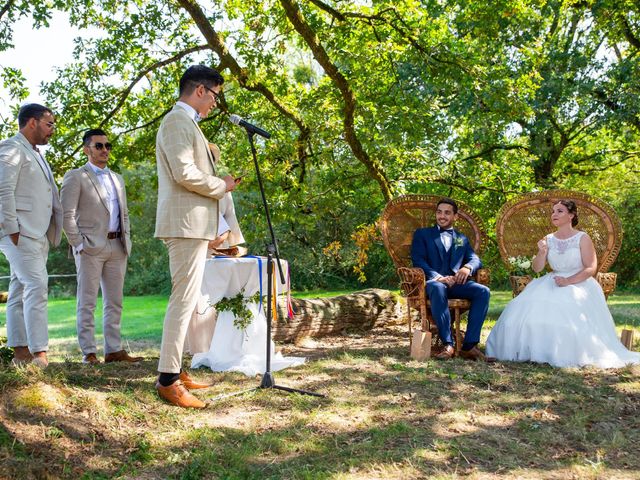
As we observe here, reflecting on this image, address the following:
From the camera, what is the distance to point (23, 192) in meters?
4.49

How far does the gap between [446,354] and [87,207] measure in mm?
3320

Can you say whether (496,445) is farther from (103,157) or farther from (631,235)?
(631,235)

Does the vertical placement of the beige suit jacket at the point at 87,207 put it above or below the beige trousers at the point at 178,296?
above

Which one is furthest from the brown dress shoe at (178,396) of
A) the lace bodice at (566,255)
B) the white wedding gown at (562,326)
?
the lace bodice at (566,255)

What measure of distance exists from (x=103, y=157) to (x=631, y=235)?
14256mm

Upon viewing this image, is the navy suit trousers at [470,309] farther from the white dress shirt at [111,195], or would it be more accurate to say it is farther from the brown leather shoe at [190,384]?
the white dress shirt at [111,195]

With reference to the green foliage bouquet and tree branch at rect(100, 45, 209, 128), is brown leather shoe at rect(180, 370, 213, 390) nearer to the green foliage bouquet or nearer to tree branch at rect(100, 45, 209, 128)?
the green foliage bouquet

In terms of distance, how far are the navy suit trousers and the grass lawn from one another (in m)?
0.70

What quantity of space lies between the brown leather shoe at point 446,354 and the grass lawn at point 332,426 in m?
0.61

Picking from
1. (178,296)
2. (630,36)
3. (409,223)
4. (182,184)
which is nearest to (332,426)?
(178,296)

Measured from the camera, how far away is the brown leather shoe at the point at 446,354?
572 centimetres

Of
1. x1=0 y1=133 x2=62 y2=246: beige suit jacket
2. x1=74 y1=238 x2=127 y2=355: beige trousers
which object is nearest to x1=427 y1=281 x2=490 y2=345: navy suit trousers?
x1=74 y1=238 x2=127 y2=355: beige trousers

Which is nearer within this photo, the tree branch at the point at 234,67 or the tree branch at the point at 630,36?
the tree branch at the point at 234,67

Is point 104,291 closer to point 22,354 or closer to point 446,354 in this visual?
point 22,354
